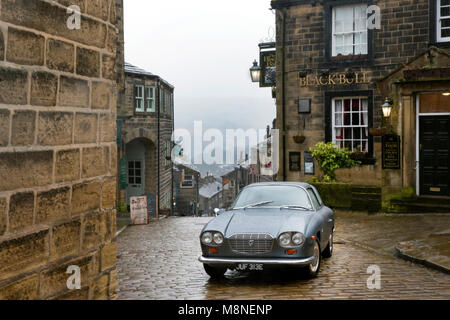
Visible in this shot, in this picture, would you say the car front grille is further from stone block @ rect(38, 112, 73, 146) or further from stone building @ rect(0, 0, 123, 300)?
stone block @ rect(38, 112, 73, 146)

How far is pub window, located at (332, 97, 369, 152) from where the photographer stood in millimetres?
17922

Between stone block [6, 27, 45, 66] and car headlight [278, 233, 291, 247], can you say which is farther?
car headlight [278, 233, 291, 247]

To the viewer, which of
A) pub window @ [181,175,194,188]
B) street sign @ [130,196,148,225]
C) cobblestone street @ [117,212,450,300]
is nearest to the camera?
cobblestone street @ [117,212,450,300]

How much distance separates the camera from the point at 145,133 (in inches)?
1302

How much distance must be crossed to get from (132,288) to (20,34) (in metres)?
5.25

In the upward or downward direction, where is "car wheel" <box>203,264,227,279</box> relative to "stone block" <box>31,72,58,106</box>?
downward

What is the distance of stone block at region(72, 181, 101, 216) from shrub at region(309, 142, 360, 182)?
13.8 metres

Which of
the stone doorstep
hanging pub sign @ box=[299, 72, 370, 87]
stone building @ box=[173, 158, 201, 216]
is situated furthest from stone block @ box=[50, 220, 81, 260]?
stone building @ box=[173, 158, 201, 216]

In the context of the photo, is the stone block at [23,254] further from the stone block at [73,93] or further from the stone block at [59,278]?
the stone block at [73,93]

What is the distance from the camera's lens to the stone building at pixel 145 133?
32.5m

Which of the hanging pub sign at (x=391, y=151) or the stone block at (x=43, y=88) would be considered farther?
the hanging pub sign at (x=391, y=151)

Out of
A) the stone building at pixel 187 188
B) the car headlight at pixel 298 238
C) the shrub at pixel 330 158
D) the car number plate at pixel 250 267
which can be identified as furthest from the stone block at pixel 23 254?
the stone building at pixel 187 188

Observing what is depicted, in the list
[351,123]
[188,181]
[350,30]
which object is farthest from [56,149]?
[188,181]

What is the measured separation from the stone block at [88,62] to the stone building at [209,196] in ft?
177
